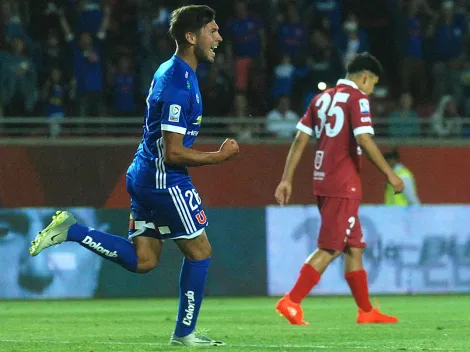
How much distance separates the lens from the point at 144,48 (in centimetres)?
1919

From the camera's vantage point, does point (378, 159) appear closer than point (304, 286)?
Yes

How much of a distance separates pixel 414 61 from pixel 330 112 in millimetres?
10389

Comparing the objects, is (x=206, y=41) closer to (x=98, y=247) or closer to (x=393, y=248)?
(x=98, y=247)

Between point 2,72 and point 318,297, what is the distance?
21.9 ft

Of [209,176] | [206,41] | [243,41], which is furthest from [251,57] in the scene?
[206,41]

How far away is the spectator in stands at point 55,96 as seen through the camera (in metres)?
18.3

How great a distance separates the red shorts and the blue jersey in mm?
2581

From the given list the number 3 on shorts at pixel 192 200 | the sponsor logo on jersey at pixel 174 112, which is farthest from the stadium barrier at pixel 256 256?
the sponsor logo on jersey at pixel 174 112

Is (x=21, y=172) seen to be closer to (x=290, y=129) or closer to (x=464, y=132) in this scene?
(x=290, y=129)

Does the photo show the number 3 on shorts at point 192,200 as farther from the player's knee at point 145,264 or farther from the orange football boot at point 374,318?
the orange football boot at point 374,318

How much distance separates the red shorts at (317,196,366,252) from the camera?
9844mm

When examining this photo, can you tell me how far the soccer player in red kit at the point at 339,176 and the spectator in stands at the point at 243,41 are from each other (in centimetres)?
918

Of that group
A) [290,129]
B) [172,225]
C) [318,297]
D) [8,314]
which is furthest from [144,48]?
[172,225]

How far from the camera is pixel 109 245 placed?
7.69 metres
